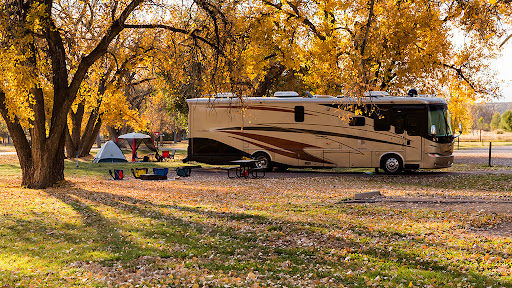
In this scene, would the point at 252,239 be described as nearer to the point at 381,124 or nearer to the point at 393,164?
the point at 381,124

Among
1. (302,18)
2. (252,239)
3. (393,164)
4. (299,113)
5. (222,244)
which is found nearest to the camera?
(222,244)

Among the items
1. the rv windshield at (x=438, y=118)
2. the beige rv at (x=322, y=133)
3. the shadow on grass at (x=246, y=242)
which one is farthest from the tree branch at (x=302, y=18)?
the shadow on grass at (x=246, y=242)

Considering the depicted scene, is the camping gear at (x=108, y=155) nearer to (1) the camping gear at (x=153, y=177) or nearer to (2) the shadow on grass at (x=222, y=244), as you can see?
(1) the camping gear at (x=153, y=177)

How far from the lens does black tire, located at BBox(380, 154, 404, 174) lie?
2272 centimetres

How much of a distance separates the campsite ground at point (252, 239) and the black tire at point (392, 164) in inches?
237

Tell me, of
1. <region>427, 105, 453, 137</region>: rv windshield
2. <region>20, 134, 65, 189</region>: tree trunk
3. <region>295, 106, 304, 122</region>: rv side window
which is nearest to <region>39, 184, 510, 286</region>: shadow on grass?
<region>20, 134, 65, 189</region>: tree trunk

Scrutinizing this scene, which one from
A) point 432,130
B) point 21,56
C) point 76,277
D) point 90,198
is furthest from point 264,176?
point 76,277

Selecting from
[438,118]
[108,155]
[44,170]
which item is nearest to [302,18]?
[438,118]

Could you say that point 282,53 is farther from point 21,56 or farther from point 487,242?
point 487,242

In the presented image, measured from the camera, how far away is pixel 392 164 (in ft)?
74.7

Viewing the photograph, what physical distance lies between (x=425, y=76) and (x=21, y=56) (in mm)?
17185

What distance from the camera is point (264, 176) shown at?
22.3 meters

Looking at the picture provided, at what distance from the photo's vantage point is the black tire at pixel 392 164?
22719 mm

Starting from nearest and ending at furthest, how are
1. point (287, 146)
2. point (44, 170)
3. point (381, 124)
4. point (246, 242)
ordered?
1. point (246, 242)
2. point (44, 170)
3. point (381, 124)
4. point (287, 146)
